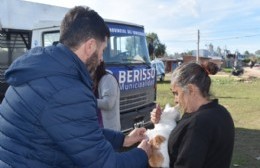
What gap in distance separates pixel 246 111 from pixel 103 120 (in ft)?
32.7

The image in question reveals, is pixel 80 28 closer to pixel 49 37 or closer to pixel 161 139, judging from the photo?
pixel 161 139

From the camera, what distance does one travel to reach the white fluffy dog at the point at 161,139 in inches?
102

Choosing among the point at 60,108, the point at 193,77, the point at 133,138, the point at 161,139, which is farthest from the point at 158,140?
the point at 60,108

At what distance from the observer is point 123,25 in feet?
25.1

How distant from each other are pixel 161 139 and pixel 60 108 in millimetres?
964

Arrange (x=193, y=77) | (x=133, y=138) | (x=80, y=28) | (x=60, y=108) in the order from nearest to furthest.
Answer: (x=60, y=108) → (x=80, y=28) → (x=193, y=77) → (x=133, y=138)

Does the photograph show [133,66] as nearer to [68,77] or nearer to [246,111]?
[68,77]

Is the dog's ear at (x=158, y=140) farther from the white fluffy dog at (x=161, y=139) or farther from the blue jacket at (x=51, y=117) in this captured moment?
the blue jacket at (x=51, y=117)

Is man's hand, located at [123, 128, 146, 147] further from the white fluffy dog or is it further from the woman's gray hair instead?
the woman's gray hair

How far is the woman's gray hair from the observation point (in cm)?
254

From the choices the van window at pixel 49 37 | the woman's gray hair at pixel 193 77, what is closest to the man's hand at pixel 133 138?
the woman's gray hair at pixel 193 77

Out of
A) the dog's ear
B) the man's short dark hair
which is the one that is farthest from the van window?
the man's short dark hair

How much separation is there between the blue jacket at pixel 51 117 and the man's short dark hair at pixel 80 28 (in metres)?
0.07

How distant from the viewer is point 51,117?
1.87m
